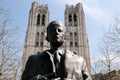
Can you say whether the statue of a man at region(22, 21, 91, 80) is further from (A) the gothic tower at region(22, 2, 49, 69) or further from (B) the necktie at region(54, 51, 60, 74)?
(A) the gothic tower at region(22, 2, 49, 69)

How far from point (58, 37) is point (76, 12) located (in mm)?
55569

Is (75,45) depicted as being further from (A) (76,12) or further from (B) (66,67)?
(B) (66,67)

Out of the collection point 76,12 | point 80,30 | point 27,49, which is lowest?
point 27,49

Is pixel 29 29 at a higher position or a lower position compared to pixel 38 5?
lower

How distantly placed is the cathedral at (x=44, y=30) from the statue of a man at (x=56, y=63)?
4745 centimetres

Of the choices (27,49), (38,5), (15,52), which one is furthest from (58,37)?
(38,5)

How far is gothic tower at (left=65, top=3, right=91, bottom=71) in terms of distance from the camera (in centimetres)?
5220

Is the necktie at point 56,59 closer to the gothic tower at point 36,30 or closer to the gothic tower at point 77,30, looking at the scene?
the gothic tower at point 36,30

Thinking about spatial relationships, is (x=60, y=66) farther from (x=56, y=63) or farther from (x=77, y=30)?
(x=77, y=30)

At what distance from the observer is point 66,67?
2350mm

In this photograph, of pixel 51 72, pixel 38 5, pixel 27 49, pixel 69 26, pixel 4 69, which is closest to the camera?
pixel 51 72

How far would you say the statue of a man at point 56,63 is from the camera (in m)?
2.33

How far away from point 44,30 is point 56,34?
49.1 metres

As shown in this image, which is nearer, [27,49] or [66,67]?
[66,67]
